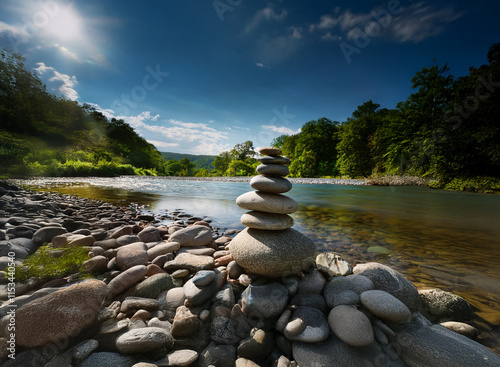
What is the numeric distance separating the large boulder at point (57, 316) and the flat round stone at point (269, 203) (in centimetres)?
237

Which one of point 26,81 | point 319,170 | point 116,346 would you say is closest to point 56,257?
point 116,346

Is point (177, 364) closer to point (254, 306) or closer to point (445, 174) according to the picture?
point (254, 306)

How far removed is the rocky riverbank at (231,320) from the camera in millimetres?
1840

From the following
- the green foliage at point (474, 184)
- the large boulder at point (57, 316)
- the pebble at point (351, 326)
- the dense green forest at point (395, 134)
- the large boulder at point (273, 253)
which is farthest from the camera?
the dense green forest at point (395, 134)

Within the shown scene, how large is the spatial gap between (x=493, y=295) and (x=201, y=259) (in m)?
4.83

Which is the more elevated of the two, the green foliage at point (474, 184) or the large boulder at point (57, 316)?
the green foliage at point (474, 184)

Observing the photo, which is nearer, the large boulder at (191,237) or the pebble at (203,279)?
the pebble at (203,279)

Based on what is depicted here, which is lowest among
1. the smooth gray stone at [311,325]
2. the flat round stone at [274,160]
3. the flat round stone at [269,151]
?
the smooth gray stone at [311,325]

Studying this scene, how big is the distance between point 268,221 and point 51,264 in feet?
11.1

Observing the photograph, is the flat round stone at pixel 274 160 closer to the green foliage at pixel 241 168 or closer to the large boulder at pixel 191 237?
the large boulder at pixel 191 237

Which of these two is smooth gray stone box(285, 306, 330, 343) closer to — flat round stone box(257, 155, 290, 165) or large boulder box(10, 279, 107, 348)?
large boulder box(10, 279, 107, 348)

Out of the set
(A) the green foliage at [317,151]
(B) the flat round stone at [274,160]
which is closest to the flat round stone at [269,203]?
(B) the flat round stone at [274,160]

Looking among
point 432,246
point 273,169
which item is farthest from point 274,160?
point 432,246

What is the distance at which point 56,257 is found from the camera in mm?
3152
